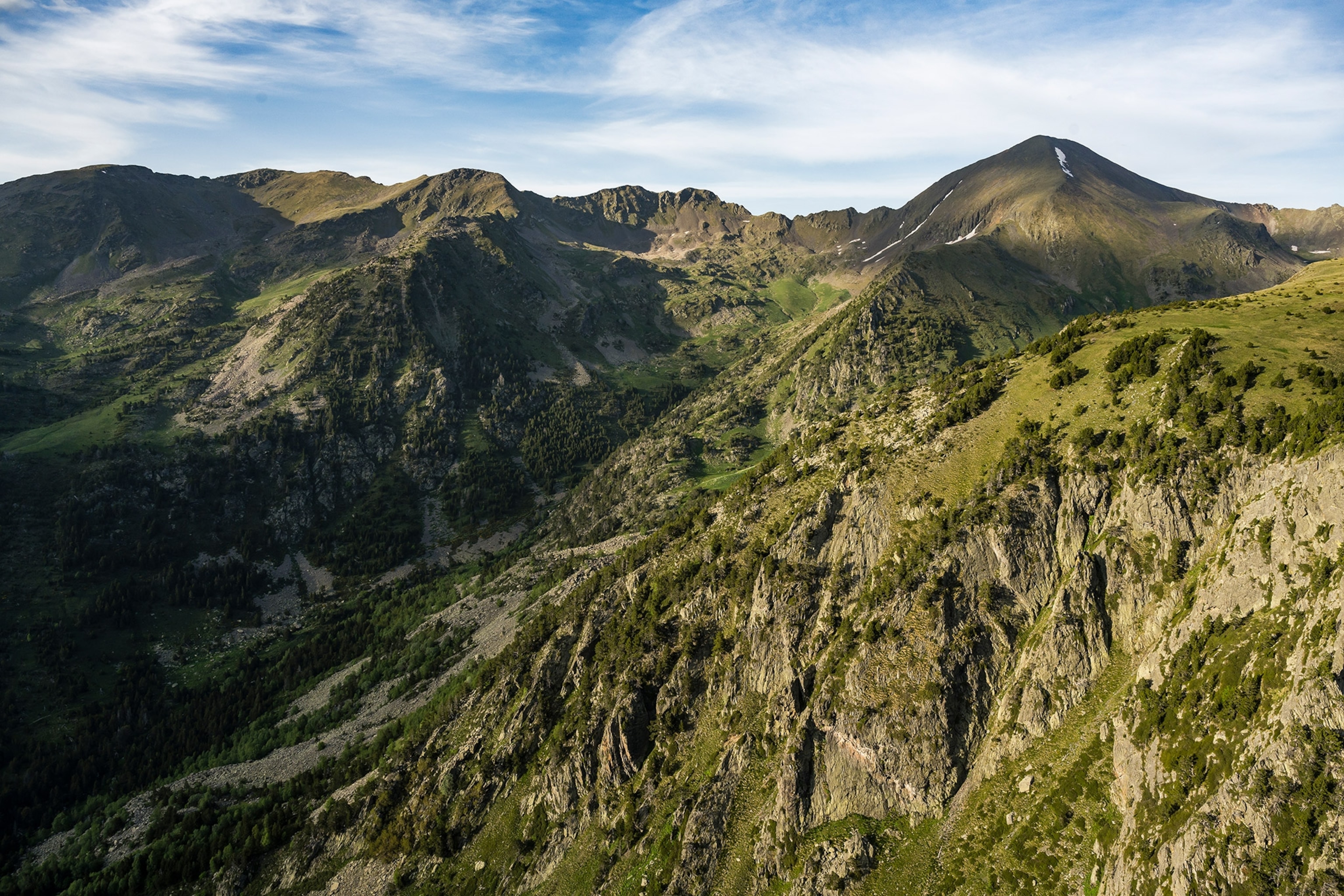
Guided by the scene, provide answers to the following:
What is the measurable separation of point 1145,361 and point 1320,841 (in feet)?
181

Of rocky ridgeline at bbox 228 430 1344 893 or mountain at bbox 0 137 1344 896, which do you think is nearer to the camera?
rocky ridgeline at bbox 228 430 1344 893

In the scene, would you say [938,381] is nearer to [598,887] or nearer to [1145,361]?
[1145,361]

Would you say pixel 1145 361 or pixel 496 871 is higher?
pixel 1145 361

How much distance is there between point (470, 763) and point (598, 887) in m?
33.0

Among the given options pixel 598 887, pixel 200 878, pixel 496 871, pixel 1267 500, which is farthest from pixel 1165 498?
pixel 200 878

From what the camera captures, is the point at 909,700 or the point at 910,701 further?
the point at 909,700

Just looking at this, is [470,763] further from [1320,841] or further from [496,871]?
[1320,841]

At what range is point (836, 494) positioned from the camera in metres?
89.6

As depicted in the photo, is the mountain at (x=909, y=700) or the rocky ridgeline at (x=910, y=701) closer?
the rocky ridgeline at (x=910, y=701)

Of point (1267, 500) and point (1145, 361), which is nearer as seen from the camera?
point (1267, 500)

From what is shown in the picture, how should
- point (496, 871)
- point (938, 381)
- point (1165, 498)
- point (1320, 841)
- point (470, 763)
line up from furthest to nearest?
point (938, 381)
point (470, 763)
point (496, 871)
point (1165, 498)
point (1320, 841)

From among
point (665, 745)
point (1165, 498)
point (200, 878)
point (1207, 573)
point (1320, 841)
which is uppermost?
point (1165, 498)

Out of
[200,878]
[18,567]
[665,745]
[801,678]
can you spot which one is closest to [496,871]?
[665,745]

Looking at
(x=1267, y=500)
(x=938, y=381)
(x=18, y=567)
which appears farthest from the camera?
(x=18, y=567)
